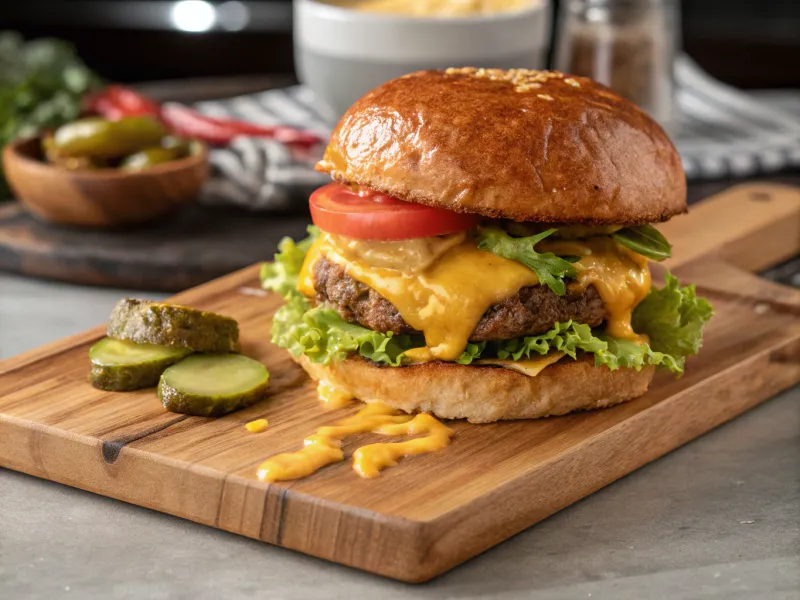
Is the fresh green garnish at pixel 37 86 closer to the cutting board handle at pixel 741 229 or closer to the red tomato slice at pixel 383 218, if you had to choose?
the red tomato slice at pixel 383 218

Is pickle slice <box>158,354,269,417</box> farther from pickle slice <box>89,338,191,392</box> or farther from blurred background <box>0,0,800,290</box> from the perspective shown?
blurred background <box>0,0,800,290</box>

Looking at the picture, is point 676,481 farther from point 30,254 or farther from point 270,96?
point 270,96

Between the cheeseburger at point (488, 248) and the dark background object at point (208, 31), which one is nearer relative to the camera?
the cheeseburger at point (488, 248)

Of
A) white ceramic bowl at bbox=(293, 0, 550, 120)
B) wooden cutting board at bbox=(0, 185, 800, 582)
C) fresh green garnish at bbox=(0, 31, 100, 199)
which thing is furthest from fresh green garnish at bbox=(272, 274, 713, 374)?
fresh green garnish at bbox=(0, 31, 100, 199)

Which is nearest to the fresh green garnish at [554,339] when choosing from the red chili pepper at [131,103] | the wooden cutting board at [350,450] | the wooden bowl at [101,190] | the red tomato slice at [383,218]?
the wooden cutting board at [350,450]

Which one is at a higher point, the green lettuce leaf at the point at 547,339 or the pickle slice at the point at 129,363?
the green lettuce leaf at the point at 547,339
